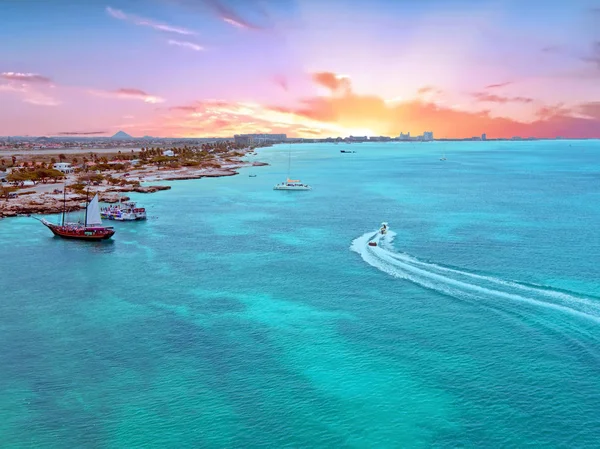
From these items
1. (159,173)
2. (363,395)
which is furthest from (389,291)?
(159,173)

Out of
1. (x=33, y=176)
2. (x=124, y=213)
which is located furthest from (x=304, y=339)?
(x=33, y=176)

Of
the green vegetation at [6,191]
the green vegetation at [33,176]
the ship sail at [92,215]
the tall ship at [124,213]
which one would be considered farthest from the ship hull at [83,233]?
the green vegetation at [33,176]

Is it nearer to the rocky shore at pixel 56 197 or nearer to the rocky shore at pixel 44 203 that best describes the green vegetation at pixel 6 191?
the rocky shore at pixel 56 197

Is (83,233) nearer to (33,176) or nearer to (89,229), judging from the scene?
(89,229)

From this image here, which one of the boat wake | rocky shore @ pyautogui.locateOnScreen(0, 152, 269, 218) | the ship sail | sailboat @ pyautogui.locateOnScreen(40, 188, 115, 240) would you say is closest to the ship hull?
sailboat @ pyautogui.locateOnScreen(40, 188, 115, 240)

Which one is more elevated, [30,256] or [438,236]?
[438,236]

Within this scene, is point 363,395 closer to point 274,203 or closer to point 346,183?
point 274,203
